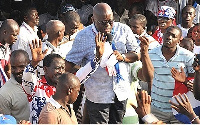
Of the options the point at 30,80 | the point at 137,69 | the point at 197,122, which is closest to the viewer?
the point at 197,122

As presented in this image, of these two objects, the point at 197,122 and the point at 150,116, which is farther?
the point at 197,122

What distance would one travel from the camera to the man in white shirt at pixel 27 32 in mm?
6031

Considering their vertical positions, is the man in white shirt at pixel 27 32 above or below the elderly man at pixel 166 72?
above

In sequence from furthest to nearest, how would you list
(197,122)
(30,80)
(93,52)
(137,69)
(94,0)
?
(94,0) → (137,69) → (93,52) → (30,80) → (197,122)

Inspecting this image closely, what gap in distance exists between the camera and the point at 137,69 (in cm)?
509

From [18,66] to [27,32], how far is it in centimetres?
190

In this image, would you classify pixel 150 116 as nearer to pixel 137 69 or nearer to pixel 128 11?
pixel 137 69

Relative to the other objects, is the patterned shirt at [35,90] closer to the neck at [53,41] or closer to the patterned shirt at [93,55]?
the patterned shirt at [93,55]

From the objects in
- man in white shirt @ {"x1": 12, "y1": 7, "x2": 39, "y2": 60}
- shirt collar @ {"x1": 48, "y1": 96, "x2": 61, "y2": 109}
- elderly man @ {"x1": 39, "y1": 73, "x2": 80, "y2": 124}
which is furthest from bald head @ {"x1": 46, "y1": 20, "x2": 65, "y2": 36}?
shirt collar @ {"x1": 48, "y1": 96, "x2": 61, "y2": 109}

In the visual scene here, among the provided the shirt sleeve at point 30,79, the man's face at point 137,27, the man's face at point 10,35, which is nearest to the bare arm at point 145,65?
the shirt sleeve at point 30,79

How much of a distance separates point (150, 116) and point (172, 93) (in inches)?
62.6

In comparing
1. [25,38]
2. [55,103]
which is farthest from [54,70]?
[25,38]

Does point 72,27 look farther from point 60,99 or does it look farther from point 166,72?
point 60,99

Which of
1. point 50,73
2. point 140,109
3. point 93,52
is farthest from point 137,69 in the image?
point 140,109
